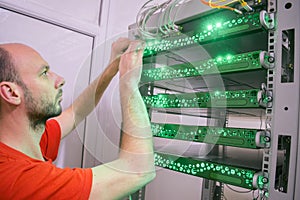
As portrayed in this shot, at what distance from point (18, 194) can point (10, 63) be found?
1.19ft

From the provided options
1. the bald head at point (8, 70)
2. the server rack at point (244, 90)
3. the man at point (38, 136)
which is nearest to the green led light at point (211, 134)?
the server rack at point (244, 90)

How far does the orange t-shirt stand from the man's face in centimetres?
14

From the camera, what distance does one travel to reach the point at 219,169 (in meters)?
0.66

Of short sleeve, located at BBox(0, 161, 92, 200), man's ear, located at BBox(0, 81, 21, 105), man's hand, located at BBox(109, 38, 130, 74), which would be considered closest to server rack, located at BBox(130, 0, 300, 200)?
man's hand, located at BBox(109, 38, 130, 74)

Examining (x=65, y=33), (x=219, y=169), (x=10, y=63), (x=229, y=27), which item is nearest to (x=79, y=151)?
(x=65, y=33)

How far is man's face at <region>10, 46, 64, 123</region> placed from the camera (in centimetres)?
66

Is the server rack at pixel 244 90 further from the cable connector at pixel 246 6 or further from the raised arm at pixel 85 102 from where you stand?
the raised arm at pixel 85 102

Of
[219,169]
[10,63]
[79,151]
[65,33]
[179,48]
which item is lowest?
[79,151]

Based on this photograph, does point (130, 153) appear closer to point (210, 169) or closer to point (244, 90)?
point (210, 169)

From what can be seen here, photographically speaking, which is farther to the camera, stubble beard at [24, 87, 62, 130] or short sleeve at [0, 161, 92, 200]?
stubble beard at [24, 87, 62, 130]

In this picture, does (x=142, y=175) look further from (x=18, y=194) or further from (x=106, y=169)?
(x=18, y=194)

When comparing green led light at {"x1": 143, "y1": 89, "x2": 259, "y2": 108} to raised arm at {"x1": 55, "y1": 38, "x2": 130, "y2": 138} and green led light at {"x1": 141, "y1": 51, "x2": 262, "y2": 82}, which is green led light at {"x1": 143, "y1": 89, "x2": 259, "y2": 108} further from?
raised arm at {"x1": 55, "y1": 38, "x2": 130, "y2": 138}

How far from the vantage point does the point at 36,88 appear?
26.4 inches

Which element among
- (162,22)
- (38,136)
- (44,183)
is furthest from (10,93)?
(162,22)
